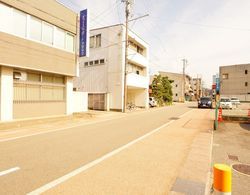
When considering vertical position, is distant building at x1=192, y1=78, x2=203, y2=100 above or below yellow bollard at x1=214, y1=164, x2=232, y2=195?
above

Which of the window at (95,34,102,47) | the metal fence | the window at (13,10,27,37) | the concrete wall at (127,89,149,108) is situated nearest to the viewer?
the window at (13,10,27,37)

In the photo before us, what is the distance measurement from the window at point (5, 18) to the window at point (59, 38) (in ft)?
12.2

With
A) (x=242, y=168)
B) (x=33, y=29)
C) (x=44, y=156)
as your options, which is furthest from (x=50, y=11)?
(x=242, y=168)

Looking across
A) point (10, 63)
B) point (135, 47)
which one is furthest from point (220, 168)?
point (135, 47)

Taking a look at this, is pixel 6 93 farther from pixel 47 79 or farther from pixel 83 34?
pixel 83 34

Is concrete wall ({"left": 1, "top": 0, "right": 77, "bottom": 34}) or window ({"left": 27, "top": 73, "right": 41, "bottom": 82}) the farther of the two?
window ({"left": 27, "top": 73, "right": 41, "bottom": 82})

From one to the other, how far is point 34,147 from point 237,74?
7329 centimetres

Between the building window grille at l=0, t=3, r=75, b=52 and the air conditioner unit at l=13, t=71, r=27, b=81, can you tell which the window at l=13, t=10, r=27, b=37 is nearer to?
the building window grille at l=0, t=3, r=75, b=52

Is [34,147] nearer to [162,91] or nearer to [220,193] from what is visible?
[220,193]

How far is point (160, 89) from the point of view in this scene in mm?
40656

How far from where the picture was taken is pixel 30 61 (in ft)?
43.3

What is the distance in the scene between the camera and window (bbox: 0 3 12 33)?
11.5 meters

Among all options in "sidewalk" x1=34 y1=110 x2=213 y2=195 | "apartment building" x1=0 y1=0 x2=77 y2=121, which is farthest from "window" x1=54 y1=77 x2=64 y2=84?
"sidewalk" x1=34 y1=110 x2=213 y2=195

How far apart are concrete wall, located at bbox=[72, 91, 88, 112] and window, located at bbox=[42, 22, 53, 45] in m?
7.00
